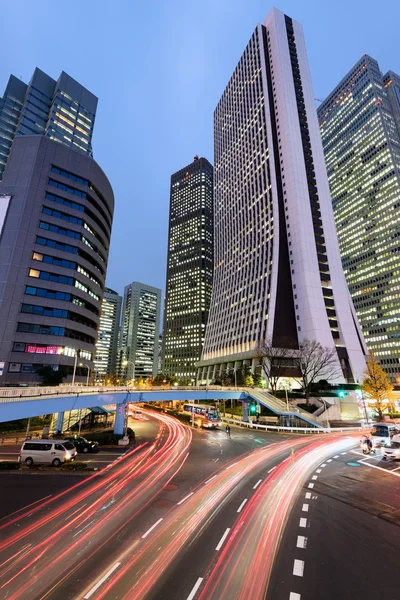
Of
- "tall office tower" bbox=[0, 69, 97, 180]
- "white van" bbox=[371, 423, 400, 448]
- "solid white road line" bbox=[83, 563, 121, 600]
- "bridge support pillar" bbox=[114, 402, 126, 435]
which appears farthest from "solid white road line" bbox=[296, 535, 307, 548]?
"tall office tower" bbox=[0, 69, 97, 180]

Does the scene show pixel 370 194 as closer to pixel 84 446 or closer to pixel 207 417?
pixel 207 417

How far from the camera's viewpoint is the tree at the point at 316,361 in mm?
68750

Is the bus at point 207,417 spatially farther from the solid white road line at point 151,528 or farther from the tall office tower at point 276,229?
the solid white road line at point 151,528

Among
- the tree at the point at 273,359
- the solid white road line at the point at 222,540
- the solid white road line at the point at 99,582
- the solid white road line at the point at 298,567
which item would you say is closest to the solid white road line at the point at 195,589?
the solid white road line at the point at 222,540

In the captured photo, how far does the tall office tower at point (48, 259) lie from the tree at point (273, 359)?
45.4 metres

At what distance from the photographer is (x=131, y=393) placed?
39094 millimetres

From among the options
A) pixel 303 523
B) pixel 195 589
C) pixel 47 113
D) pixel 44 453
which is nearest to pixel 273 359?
pixel 44 453

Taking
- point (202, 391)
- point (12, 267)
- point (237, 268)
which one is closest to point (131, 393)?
point (202, 391)

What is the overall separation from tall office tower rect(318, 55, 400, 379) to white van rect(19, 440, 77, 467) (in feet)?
464

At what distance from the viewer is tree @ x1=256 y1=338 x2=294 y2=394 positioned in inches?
2842

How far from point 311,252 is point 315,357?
115 feet

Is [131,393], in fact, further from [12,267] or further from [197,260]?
[197,260]

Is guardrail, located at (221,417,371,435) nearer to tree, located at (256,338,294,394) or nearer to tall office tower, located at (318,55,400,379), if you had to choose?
tree, located at (256,338,294,394)

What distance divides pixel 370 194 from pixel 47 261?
16151 centimetres
